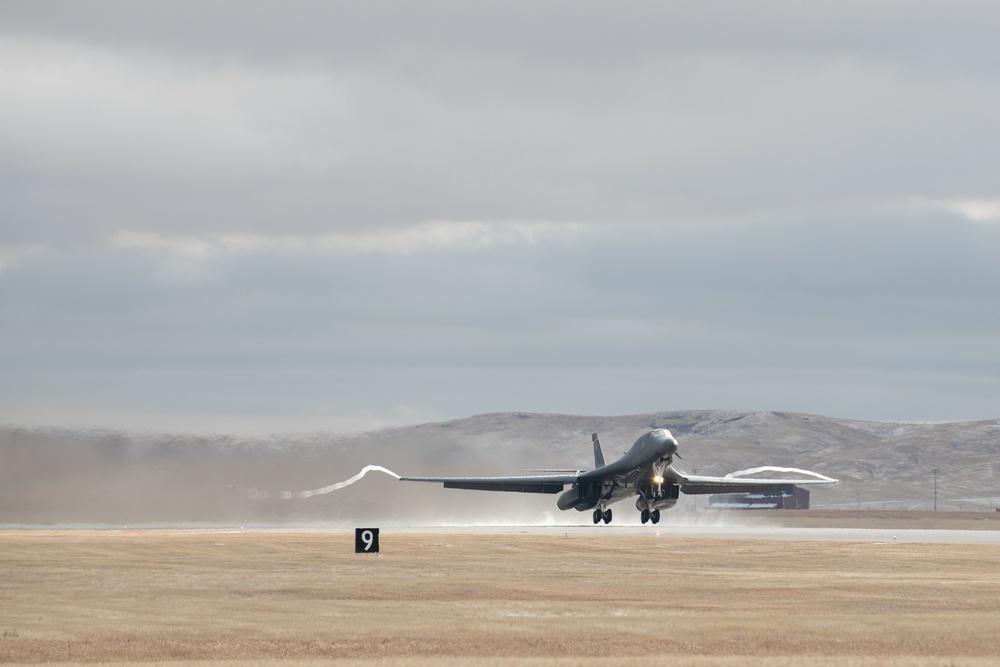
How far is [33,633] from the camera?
2908 cm

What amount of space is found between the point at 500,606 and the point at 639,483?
44623 mm

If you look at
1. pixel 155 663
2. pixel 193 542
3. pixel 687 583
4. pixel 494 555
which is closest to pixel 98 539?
pixel 193 542

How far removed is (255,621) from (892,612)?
1567 cm

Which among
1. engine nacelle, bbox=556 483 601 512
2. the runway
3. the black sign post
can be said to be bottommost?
the runway

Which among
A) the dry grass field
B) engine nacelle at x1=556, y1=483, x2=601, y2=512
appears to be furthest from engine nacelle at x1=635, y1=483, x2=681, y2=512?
the dry grass field

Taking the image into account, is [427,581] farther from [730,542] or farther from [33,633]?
[730,542]

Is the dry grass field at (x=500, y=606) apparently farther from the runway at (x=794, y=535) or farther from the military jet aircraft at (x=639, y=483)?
the military jet aircraft at (x=639, y=483)

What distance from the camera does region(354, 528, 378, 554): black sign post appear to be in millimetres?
57062

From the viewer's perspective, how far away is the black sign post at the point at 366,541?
5706 centimetres

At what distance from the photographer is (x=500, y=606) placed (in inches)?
1358

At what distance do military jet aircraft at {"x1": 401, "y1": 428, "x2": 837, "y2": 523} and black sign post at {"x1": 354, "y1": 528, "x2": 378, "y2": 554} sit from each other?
65.0ft

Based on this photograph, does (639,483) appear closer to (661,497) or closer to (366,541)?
(661,497)

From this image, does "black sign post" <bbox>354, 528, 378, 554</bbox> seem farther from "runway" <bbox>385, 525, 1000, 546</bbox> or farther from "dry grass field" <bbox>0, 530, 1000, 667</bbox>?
"runway" <bbox>385, 525, 1000, 546</bbox>

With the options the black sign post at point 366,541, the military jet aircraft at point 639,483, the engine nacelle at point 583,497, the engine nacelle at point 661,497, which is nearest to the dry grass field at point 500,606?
the black sign post at point 366,541
